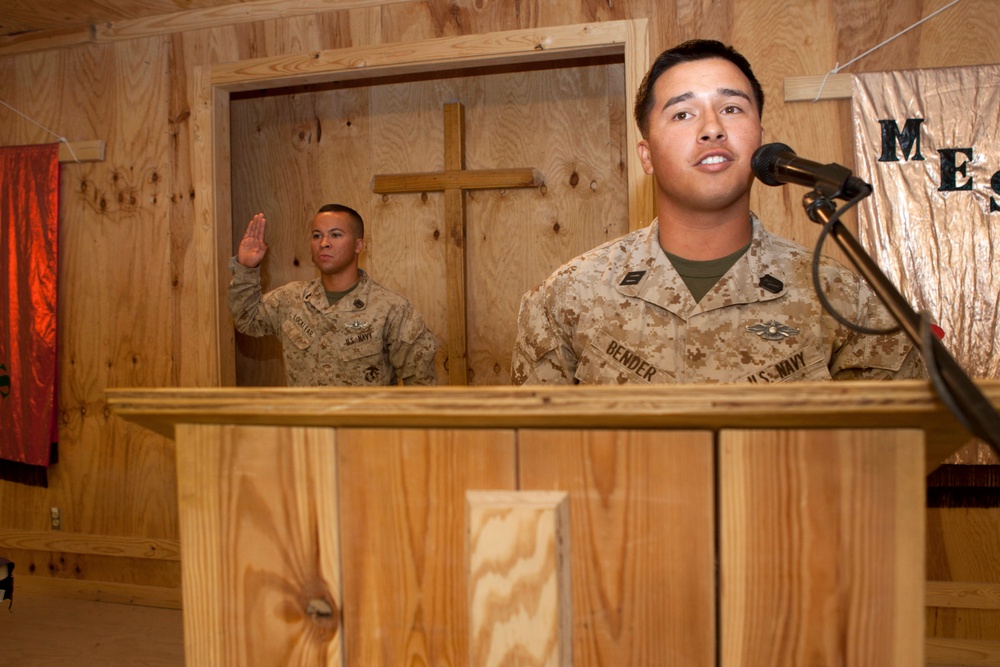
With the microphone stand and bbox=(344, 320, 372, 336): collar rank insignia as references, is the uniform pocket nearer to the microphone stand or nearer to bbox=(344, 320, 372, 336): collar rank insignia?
bbox=(344, 320, 372, 336): collar rank insignia

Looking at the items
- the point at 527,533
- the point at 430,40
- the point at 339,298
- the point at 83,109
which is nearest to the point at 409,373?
the point at 339,298

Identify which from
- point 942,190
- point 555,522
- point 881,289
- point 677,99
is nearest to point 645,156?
point 677,99

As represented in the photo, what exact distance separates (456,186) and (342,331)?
2.62 feet

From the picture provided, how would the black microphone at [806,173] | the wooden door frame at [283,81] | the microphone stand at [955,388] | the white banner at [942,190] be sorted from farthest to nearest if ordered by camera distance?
the wooden door frame at [283,81], the white banner at [942,190], the black microphone at [806,173], the microphone stand at [955,388]

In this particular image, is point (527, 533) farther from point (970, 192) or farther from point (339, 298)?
point (339, 298)

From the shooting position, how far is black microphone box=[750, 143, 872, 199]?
772 mm

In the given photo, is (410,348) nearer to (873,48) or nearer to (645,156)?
(645,156)

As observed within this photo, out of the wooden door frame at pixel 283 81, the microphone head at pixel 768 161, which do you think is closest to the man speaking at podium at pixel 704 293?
the microphone head at pixel 768 161

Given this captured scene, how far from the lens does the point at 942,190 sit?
248 centimetres

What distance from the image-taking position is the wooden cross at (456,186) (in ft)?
10.8

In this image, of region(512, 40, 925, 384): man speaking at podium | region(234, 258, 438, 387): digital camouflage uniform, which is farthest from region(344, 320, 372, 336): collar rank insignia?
region(512, 40, 925, 384): man speaking at podium

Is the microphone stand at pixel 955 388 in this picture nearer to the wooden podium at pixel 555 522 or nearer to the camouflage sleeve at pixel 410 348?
the wooden podium at pixel 555 522

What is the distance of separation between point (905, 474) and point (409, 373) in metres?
2.67

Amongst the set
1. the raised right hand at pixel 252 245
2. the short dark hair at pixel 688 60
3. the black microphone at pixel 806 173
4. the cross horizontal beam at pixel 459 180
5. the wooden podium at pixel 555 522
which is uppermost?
the cross horizontal beam at pixel 459 180
